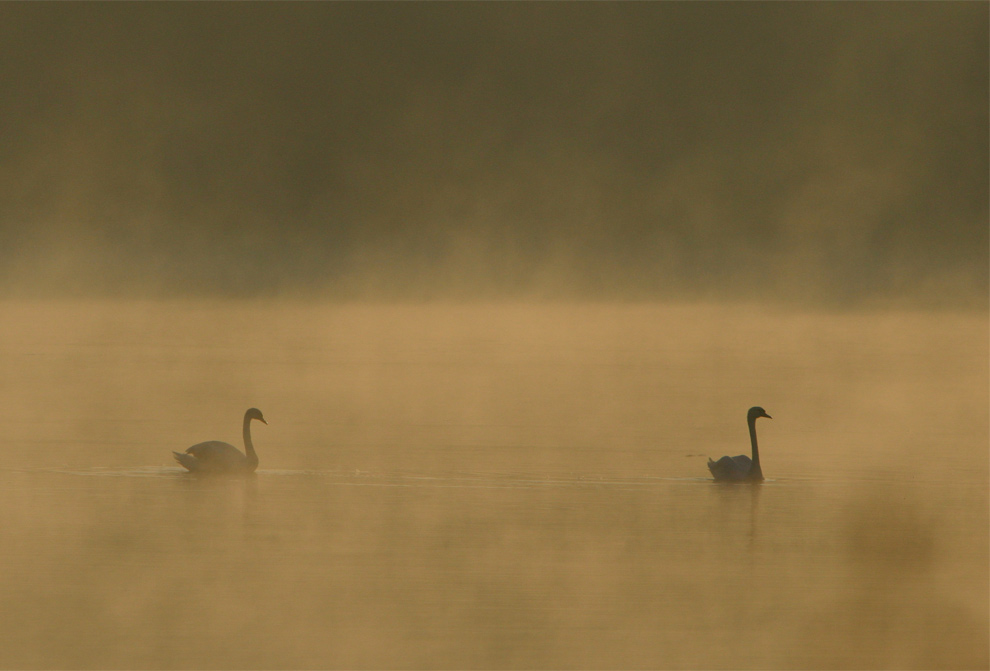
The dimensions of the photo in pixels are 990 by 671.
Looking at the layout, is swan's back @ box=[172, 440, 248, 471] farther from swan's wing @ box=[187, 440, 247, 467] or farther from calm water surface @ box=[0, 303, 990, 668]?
calm water surface @ box=[0, 303, 990, 668]

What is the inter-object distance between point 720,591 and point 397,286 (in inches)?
2947

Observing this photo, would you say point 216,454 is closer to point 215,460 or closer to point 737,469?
point 215,460

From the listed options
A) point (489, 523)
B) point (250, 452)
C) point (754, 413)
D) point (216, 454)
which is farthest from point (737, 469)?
point (216, 454)

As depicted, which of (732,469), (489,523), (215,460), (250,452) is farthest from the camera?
(250,452)

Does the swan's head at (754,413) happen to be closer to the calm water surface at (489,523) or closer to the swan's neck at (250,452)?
the calm water surface at (489,523)

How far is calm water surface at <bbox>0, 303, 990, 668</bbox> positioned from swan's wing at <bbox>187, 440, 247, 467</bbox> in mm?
247

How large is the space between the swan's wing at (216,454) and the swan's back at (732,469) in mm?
4008

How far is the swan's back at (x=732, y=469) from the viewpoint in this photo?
15141mm

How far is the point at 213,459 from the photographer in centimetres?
1498

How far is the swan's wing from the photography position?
1498cm

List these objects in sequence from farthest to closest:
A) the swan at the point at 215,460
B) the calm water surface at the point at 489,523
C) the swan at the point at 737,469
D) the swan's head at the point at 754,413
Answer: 1. the swan's head at the point at 754,413
2. the swan at the point at 737,469
3. the swan at the point at 215,460
4. the calm water surface at the point at 489,523

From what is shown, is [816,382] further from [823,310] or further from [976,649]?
[823,310]

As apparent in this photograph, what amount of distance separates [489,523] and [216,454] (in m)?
3.23

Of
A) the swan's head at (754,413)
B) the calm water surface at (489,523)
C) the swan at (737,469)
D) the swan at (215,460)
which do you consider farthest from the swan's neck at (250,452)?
the swan's head at (754,413)
